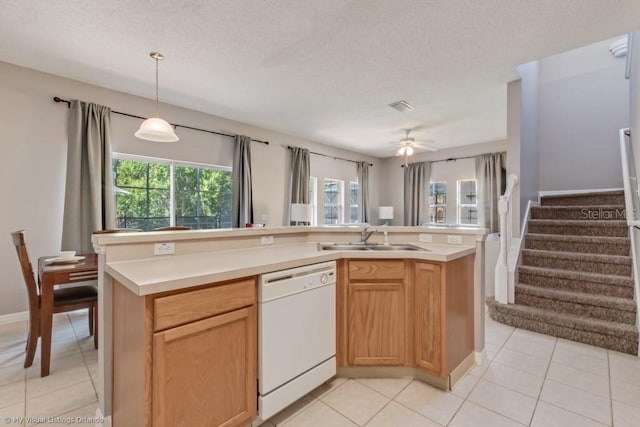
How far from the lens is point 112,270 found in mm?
1429

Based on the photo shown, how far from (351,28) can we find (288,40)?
0.56 metres

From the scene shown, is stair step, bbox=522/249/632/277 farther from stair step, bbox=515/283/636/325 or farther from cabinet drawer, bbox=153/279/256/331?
cabinet drawer, bbox=153/279/256/331

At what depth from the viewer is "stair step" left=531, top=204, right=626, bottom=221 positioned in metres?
3.79

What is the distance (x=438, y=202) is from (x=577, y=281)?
4024 millimetres

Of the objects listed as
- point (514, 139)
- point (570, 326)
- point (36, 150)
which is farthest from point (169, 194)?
point (570, 326)

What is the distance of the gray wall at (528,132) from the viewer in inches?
139

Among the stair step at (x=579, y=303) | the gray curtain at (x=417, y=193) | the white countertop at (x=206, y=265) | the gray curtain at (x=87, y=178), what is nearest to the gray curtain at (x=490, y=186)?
the gray curtain at (x=417, y=193)

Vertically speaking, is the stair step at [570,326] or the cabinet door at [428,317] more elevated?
the cabinet door at [428,317]

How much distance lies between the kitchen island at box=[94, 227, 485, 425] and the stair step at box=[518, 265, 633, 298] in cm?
154

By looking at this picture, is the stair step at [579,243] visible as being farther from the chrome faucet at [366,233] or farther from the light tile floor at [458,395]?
the chrome faucet at [366,233]

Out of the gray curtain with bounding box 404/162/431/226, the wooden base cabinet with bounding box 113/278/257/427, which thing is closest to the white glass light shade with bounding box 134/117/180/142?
the wooden base cabinet with bounding box 113/278/257/427

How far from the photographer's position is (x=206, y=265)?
152cm
